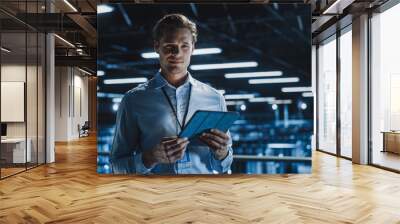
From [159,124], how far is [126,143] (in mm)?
689

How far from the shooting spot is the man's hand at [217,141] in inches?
260

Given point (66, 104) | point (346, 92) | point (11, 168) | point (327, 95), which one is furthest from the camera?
point (66, 104)

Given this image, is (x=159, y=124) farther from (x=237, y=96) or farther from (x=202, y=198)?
(x=202, y=198)

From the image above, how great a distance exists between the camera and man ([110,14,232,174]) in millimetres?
6590

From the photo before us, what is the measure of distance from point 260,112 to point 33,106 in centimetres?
508

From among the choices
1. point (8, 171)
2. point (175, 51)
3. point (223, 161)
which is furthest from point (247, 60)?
point (8, 171)

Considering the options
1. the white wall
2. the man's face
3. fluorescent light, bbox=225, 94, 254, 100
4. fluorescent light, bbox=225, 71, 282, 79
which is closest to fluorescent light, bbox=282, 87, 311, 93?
fluorescent light, bbox=225, 71, 282, 79

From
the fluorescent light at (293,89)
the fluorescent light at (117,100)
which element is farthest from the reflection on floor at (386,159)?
the fluorescent light at (117,100)

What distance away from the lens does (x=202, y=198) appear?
17.0ft

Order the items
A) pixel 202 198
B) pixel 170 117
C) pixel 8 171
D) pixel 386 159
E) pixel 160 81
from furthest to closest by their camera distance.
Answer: pixel 386 159, pixel 8 171, pixel 160 81, pixel 170 117, pixel 202 198

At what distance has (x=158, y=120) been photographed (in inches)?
259

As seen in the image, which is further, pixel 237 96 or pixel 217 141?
pixel 237 96

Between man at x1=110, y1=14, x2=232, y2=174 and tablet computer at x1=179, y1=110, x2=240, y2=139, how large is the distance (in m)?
0.08

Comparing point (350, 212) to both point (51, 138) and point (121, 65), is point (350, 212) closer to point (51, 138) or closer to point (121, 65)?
point (121, 65)
